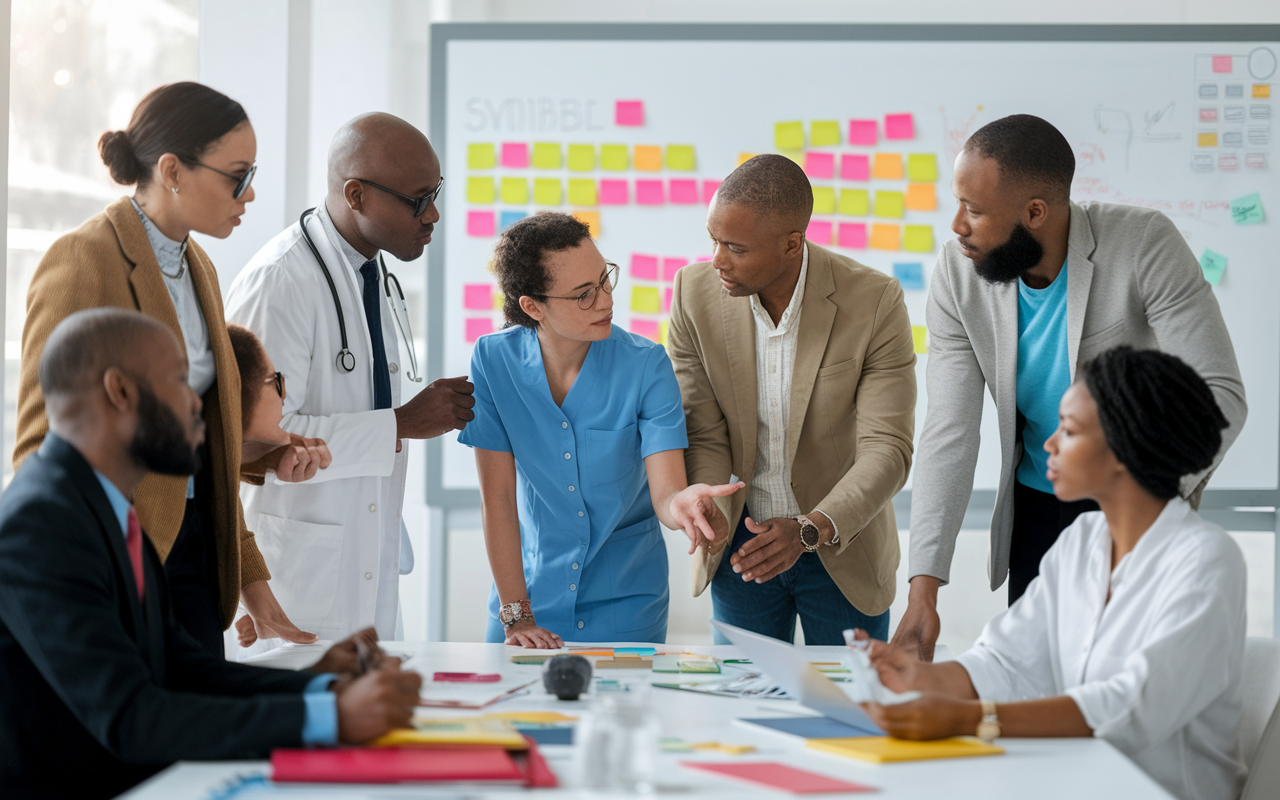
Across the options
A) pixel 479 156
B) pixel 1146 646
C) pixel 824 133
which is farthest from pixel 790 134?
pixel 1146 646

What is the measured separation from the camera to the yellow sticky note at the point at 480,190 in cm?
396

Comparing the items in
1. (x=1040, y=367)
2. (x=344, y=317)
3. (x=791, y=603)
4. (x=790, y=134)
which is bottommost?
(x=791, y=603)

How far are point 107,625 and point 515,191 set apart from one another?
2855mm

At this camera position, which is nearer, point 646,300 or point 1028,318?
point 1028,318

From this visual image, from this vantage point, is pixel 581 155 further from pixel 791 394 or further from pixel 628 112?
pixel 791 394

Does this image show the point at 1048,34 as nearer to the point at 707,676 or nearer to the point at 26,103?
the point at 707,676

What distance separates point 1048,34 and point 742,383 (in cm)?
221

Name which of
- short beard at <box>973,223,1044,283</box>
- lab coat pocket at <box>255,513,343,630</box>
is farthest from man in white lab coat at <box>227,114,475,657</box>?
short beard at <box>973,223,1044,283</box>

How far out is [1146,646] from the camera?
152 cm

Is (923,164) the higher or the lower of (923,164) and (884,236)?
the higher

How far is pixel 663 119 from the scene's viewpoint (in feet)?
13.0

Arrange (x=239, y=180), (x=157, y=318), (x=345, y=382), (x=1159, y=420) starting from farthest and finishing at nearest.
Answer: (x=345, y=382) < (x=239, y=180) < (x=157, y=318) < (x=1159, y=420)

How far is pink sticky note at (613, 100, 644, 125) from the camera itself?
156 inches

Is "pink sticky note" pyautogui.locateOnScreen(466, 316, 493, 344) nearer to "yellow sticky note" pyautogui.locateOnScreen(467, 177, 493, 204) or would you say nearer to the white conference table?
"yellow sticky note" pyautogui.locateOnScreen(467, 177, 493, 204)
